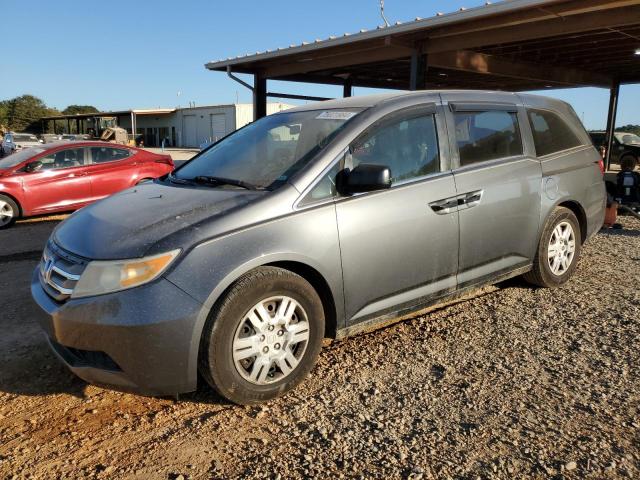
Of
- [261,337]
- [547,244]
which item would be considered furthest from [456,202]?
[261,337]

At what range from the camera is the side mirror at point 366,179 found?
314 centimetres

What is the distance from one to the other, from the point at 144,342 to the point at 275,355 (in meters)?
0.72

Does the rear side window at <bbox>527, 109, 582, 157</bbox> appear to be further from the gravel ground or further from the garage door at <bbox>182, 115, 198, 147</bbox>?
the garage door at <bbox>182, 115, 198, 147</bbox>

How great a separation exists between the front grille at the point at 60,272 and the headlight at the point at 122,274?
0.31ft

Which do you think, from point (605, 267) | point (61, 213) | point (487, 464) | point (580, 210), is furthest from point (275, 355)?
point (61, 213)

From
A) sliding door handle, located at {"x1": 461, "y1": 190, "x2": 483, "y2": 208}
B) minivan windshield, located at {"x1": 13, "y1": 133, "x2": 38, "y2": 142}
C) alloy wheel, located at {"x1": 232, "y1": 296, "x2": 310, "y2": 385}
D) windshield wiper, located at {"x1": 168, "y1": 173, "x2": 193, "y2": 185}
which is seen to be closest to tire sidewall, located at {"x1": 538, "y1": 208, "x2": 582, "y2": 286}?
sliding door handle, located at {"x1": 461, "y1": 190, "x2": 483, "y2": 208}

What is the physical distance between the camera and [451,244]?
3.71 metres

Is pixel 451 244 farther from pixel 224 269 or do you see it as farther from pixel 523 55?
pixel 523 55

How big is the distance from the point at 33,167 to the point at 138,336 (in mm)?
7937

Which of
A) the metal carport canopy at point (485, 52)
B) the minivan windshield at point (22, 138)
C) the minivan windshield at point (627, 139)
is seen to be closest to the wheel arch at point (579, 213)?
the metal carport canopy at point (485, 52)

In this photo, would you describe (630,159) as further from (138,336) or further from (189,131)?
(189,131)

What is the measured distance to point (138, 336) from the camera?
8.50 ft

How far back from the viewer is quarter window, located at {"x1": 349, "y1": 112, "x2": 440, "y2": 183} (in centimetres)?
348

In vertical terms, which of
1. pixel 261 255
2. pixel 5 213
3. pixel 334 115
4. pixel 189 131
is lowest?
pixel 5 213
